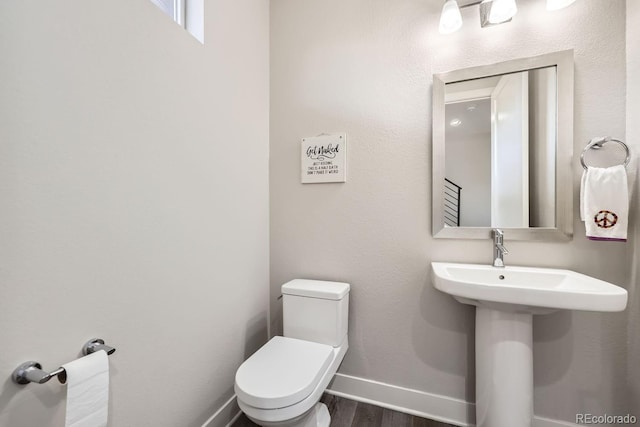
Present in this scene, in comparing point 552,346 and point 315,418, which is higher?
point 552,346

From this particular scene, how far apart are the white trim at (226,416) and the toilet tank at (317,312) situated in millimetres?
449

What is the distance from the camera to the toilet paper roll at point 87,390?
688 millimetres

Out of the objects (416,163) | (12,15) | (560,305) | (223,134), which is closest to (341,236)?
(416,163)

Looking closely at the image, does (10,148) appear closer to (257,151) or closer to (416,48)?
(257,151)

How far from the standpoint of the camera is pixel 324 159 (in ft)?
5.46

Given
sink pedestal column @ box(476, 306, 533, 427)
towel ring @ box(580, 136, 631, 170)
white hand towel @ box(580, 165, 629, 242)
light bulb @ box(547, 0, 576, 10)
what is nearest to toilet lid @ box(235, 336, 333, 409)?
sink pedestal column @ box(476, 306, 533, 427)

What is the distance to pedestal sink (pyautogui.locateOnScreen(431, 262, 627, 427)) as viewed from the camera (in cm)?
101

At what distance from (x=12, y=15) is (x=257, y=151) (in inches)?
43.2

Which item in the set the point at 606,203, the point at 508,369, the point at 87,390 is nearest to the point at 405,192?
the point at 606,203

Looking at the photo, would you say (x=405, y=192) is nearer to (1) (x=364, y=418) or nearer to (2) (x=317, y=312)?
(2) (x=317, y=312)

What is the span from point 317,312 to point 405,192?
0.85 m

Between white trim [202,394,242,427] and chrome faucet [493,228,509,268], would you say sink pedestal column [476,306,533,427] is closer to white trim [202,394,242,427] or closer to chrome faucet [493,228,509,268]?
chrome faucet [493,228,509,268]

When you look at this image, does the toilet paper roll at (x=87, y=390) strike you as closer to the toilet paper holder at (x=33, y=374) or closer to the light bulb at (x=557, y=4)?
the toilet paper holder at (x=33, y=374)

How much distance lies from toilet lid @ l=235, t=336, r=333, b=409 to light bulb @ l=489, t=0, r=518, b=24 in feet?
6.07
